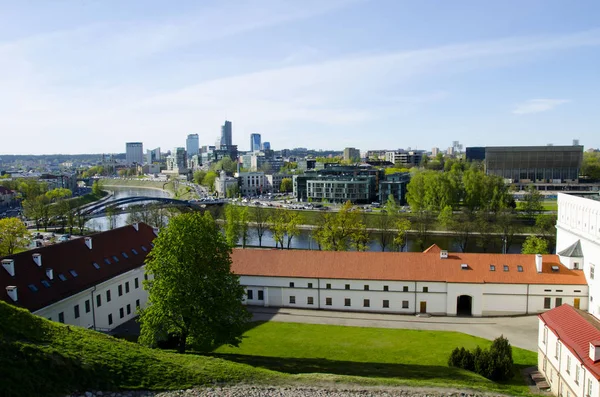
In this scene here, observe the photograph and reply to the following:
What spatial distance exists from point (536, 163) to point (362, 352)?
10788cm

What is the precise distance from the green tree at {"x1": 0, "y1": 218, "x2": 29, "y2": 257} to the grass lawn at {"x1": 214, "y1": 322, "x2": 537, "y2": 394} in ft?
80.4

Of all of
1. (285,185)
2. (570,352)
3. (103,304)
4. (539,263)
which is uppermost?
(285,185)

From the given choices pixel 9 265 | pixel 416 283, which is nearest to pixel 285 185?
pixel 416 283

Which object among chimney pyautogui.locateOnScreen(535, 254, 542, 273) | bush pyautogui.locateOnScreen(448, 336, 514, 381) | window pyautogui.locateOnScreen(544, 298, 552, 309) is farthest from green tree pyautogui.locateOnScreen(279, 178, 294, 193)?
bush pyautogui.locateOnScreen(448, 336, 514, 381)

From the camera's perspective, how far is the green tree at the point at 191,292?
73.4 ft

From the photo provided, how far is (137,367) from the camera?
1538 centimetres

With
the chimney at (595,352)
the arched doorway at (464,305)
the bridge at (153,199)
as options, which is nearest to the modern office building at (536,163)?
the bridge at (153,199)

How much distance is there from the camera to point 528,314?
32.6 metres

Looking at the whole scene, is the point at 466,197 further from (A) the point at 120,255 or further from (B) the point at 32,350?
(B) the point at 32,350

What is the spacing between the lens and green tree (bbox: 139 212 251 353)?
22375mm

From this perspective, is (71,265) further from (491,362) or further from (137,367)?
(491,362)

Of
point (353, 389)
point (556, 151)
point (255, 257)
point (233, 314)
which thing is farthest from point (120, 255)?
point (556, 151)

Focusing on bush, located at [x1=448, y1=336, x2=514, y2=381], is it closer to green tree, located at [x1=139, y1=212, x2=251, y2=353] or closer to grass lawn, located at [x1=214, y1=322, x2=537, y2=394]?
grass lawn, located at [x1=214, y1=322, x2=537, y2=394]

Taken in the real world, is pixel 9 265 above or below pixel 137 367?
above
